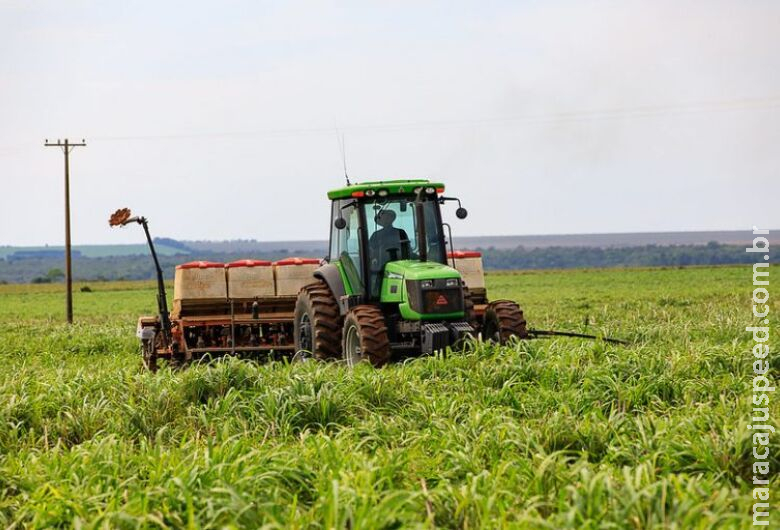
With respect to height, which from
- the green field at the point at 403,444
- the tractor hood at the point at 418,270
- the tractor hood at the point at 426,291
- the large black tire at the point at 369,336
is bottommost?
the green field at the point at 403,444

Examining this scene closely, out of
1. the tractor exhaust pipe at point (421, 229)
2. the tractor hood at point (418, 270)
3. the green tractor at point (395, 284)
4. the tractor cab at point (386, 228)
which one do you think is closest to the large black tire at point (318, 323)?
the green tractor at point (395, 284)

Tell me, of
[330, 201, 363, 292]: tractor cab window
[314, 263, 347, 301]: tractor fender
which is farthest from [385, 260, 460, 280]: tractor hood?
[314, 263, 347, 301]: tractor fender

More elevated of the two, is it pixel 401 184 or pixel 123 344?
pixel 401 184

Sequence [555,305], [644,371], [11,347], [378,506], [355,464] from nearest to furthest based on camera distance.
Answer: [378,506], [355,464], [644,371], [11,347], [555,305]

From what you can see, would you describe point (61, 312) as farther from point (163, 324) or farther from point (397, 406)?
point (397, 406)

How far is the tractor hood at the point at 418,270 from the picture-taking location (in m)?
13.1

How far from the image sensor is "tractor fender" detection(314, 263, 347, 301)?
14.4m

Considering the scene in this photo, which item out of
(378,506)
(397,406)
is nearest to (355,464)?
(378,506)

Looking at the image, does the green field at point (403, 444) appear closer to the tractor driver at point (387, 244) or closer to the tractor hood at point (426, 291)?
the tractor hood at point (426, 291)

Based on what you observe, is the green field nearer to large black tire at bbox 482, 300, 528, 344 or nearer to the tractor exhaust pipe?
large black tire at bbox 482, 300, 528, 344

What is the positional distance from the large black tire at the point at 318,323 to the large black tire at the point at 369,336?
602mm

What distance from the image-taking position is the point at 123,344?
21.2 metres

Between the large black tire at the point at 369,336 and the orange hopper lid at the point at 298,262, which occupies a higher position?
the orange hopper lid at the point at 298,262

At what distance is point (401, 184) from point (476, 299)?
295cm
